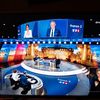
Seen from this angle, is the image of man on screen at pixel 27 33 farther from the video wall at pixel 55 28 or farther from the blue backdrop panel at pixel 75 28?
the blue backdrop panel at pixel 75 28

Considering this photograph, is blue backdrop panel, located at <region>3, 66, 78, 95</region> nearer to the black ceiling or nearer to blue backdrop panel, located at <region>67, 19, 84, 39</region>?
blue backdrop panel, located at <region>67, 19, 84, 39</region>

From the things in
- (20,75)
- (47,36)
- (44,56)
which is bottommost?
(20,75)

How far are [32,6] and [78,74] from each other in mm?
569

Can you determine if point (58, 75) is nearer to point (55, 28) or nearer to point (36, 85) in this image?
point (36, 85)

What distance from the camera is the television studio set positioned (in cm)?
163

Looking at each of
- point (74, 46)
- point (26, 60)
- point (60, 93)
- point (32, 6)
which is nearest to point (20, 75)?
point (26, 60)

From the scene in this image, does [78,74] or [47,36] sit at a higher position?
[47,36]

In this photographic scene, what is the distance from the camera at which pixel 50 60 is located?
164 cm

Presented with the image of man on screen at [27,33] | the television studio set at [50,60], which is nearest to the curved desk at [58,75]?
the television studio set at [50,60]

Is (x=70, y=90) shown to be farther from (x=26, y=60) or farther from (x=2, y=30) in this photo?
(x=2, y=30)

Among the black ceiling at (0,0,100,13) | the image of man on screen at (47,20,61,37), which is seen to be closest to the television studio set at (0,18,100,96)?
the image of man on screen at (47,20,61,37)

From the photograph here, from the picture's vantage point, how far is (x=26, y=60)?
166 cm

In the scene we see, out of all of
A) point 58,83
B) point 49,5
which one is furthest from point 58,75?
point 49,5

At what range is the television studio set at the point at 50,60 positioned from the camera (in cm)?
163
